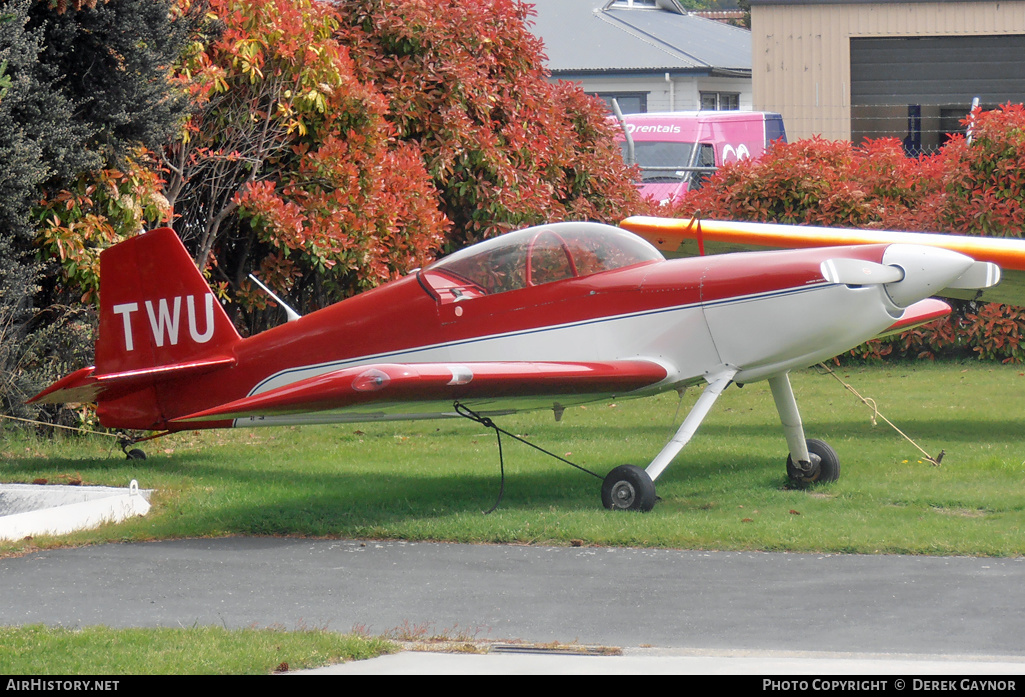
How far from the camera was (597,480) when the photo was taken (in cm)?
917

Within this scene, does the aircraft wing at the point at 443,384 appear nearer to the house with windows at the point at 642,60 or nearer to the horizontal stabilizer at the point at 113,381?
the horizontal stabilizer at the point at 113,381

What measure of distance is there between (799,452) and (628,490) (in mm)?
1403

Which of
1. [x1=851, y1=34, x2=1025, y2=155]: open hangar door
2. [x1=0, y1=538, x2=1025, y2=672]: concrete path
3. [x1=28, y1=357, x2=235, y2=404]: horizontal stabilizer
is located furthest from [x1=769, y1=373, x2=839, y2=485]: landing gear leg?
[x1=851, y1=34, x2=1025, y2=155]: open hangar door

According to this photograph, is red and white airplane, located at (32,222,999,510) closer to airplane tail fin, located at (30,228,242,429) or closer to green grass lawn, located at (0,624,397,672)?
airplane tail fin, located at (30,228,242,429)

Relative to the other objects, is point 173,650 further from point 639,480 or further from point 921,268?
point 921,268

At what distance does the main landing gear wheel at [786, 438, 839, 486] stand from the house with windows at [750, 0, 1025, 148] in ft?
57.7

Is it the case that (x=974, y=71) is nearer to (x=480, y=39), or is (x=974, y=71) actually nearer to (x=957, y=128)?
(x=957, y=128)

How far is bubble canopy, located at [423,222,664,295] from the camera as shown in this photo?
845 centimetres

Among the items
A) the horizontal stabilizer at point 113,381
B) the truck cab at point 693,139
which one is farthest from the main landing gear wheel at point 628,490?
the truck cab at point 693,139

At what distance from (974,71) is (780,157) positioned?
552 inches

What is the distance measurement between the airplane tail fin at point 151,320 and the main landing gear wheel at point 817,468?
168 inches

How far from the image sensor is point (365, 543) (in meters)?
7.46

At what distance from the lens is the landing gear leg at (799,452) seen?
337 inches

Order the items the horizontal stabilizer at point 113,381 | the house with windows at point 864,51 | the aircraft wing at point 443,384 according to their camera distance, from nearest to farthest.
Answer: the aircraft wing at point 443,384
the horizontal stabilizer at point 113,381
the house with windows at point 864,51
